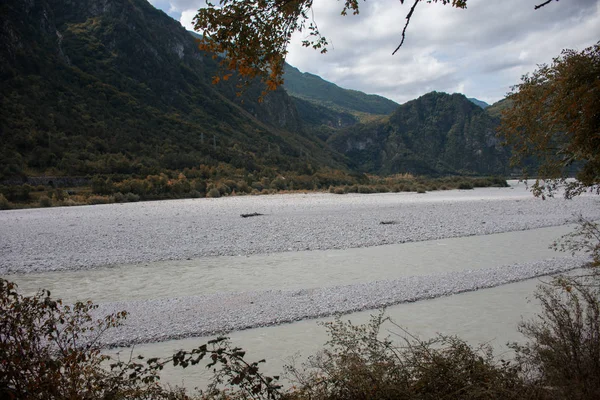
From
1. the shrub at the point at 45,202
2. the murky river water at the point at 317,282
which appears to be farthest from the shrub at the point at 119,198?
the murky river water at the point at 317,282

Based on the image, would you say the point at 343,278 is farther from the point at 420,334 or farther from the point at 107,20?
the point at 107,20

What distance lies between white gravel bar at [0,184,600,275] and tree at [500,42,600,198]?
899 centimetres

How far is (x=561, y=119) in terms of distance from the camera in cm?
496

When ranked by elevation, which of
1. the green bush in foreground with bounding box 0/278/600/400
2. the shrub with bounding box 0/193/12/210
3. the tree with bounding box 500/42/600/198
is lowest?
the shrub with bounding box 0/193/12/210

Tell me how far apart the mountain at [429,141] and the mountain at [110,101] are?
138 ft

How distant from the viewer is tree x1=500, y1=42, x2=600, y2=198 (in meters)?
4.51

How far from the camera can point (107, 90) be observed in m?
61.2

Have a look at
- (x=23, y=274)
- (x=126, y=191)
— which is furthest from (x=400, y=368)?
(x=126, y=191)

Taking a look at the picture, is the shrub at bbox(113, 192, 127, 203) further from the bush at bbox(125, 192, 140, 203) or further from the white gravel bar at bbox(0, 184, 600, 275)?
the white gravel bar at bbox(0, 184, 600, 275)

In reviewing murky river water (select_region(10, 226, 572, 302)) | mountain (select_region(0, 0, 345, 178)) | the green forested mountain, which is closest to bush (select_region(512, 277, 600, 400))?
murky river water (select_region(10, 226, 572, 302))

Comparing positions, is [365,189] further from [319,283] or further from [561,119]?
[561,119]

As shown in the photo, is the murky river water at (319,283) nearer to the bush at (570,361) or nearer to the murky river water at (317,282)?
the murky river water at (317,282)

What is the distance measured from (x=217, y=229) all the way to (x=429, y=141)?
5480 inches

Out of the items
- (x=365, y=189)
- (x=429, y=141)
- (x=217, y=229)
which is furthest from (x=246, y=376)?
(x=429, y=141)
